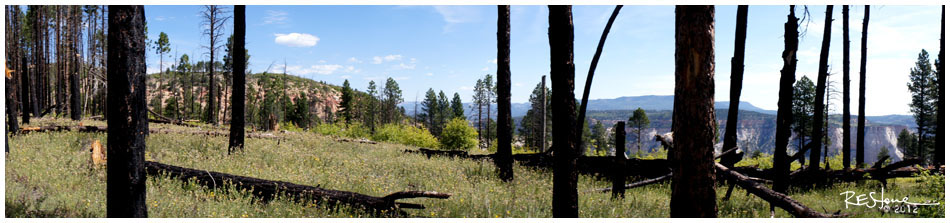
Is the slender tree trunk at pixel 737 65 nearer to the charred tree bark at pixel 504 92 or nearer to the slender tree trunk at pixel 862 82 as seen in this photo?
the charred tree bark at pixel 504 92

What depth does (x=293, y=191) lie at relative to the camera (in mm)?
6605

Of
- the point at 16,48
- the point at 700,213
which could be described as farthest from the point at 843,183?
the point at 16,48

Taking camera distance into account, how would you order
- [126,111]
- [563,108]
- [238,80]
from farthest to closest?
[238,80] < [563,108] < [126,111]

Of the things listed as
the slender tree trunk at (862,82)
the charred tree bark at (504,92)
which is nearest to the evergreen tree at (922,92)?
the slender tree trunk at (862,82)

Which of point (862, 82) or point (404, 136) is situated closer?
point (862, 82)

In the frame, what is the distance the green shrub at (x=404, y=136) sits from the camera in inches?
1556

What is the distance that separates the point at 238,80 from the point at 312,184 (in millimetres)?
5625

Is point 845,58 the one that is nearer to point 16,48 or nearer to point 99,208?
point 99,208

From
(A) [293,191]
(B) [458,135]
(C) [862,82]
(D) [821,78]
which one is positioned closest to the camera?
(A) [293,191]

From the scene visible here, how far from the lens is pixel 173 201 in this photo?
5.97 meters

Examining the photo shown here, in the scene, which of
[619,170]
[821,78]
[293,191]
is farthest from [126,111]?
[821,78]

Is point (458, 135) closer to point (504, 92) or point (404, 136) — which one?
point (404, 136)

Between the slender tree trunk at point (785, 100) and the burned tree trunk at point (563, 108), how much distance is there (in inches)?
197

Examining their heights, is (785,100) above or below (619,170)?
above
